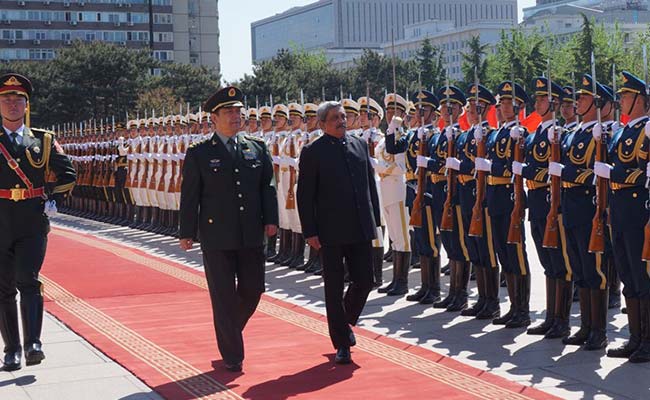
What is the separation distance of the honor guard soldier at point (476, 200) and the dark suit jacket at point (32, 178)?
3.44 metres

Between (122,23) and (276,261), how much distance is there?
10510cm

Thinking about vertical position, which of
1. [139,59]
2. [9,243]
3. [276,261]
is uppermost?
[139,59]

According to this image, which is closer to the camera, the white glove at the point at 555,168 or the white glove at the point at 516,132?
the white glove at the point at 555,168

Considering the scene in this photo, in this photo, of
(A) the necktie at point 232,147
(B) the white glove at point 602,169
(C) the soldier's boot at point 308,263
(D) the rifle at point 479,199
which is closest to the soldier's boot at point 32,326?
(A) the necktie at point 232,147

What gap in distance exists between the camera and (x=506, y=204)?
9867mm

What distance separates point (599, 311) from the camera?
8.64 meters

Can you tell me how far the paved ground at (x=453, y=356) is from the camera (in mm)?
7547

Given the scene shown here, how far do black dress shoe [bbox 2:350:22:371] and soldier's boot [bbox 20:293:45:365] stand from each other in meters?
0.13

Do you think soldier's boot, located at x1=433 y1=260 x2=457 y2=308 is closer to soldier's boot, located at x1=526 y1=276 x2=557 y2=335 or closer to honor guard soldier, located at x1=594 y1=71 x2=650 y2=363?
soldier's boot, located at x1=526 y1=276 x2=557 y2=335

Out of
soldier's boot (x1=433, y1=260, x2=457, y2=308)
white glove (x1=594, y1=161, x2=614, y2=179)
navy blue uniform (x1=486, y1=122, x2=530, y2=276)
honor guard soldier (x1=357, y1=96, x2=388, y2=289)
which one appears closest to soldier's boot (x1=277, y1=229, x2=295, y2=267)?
honor guard soldier (x1=357, y1=96, x2=388, y2=289)

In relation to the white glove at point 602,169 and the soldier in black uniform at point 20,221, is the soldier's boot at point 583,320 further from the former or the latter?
the soldier in black uniform at point 20,221

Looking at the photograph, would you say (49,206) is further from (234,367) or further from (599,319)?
(599,319)

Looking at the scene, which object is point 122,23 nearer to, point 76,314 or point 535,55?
point 535,55

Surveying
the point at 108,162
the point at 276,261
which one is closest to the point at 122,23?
the point at 108,162
